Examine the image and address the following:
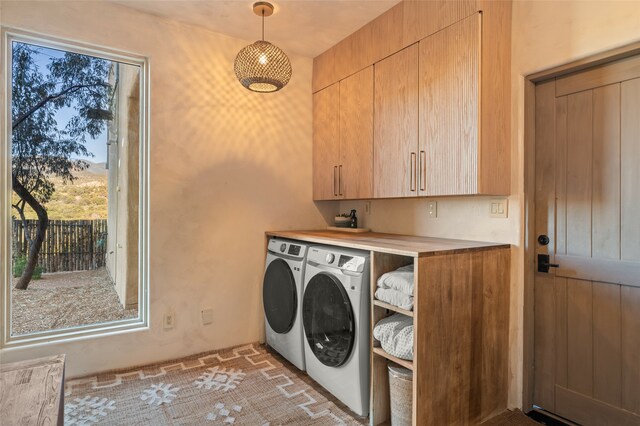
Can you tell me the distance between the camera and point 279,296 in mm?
2752

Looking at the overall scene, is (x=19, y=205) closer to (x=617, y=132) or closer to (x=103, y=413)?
(x=103, y=413)

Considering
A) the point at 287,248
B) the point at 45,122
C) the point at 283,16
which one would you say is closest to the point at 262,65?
the point at 283,16

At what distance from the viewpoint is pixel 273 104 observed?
124 inches

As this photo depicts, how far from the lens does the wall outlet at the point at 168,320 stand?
2695 mm

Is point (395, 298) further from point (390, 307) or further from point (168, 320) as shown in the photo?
point (168, 320)

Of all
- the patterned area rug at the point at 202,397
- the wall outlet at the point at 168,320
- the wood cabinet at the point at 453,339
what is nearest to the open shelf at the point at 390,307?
the wood cabinet at the point at 453,339

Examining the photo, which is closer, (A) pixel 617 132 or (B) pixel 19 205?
(A) pixel 617 132

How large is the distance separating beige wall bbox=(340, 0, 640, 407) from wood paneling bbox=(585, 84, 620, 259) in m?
0.27

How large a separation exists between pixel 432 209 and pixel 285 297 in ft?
4.11

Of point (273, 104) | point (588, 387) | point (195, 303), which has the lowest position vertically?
point (588, 387)

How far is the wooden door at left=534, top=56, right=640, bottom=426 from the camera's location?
1780 millimetres

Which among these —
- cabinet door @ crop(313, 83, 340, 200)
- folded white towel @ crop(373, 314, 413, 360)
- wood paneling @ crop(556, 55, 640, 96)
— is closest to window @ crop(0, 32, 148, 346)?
cabinet door @ crop(313, 83, 340, 200)

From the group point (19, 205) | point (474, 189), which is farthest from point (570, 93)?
point (19, 205)

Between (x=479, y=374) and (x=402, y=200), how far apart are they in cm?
135
